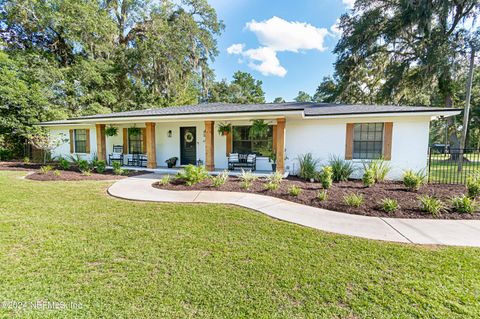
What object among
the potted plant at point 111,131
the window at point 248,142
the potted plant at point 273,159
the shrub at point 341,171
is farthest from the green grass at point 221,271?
the potted plant at point 111,131

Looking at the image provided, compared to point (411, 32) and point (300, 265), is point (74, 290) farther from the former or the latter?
point (411, 32)

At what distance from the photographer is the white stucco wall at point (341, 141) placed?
305 inches

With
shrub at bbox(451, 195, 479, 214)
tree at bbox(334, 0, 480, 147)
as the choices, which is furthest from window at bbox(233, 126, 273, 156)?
tree at bbox(334, 0, 480, 147)

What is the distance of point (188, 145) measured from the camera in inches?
416

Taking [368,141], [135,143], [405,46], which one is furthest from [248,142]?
[405,46]

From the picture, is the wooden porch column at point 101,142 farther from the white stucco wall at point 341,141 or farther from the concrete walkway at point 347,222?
the white stucco wall at point 341,141

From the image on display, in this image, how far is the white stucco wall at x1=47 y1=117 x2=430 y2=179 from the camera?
777 centimetres

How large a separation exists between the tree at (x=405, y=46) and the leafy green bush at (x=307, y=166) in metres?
11.8

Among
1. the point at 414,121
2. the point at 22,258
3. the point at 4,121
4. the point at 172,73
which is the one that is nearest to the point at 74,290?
the point at 22,258

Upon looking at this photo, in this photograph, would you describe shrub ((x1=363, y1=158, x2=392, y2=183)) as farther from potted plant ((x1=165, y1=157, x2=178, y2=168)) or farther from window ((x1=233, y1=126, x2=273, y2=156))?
potted plant ((x1=165, y1=157, x2=178, y2=168))

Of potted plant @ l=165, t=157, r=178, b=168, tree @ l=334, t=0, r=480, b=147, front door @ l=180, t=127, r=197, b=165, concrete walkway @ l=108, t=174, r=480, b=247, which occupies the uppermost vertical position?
tree @ l=334, t=0, r=480, b=147

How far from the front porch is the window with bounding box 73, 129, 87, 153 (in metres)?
1.84

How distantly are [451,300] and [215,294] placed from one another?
2.27 metres

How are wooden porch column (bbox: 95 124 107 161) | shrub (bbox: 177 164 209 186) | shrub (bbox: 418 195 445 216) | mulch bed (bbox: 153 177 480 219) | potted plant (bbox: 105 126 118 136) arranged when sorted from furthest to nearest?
1. wooden porch column (bbox: 95 124 107 161)
2. potted plant (bbox: 105 126 118 136)
3. shrub (bbox: 177 164 209 186)
4. mulch bed (bbox: 153 177 480 219)
5. shrub (bbox: 418 195 445 216)
